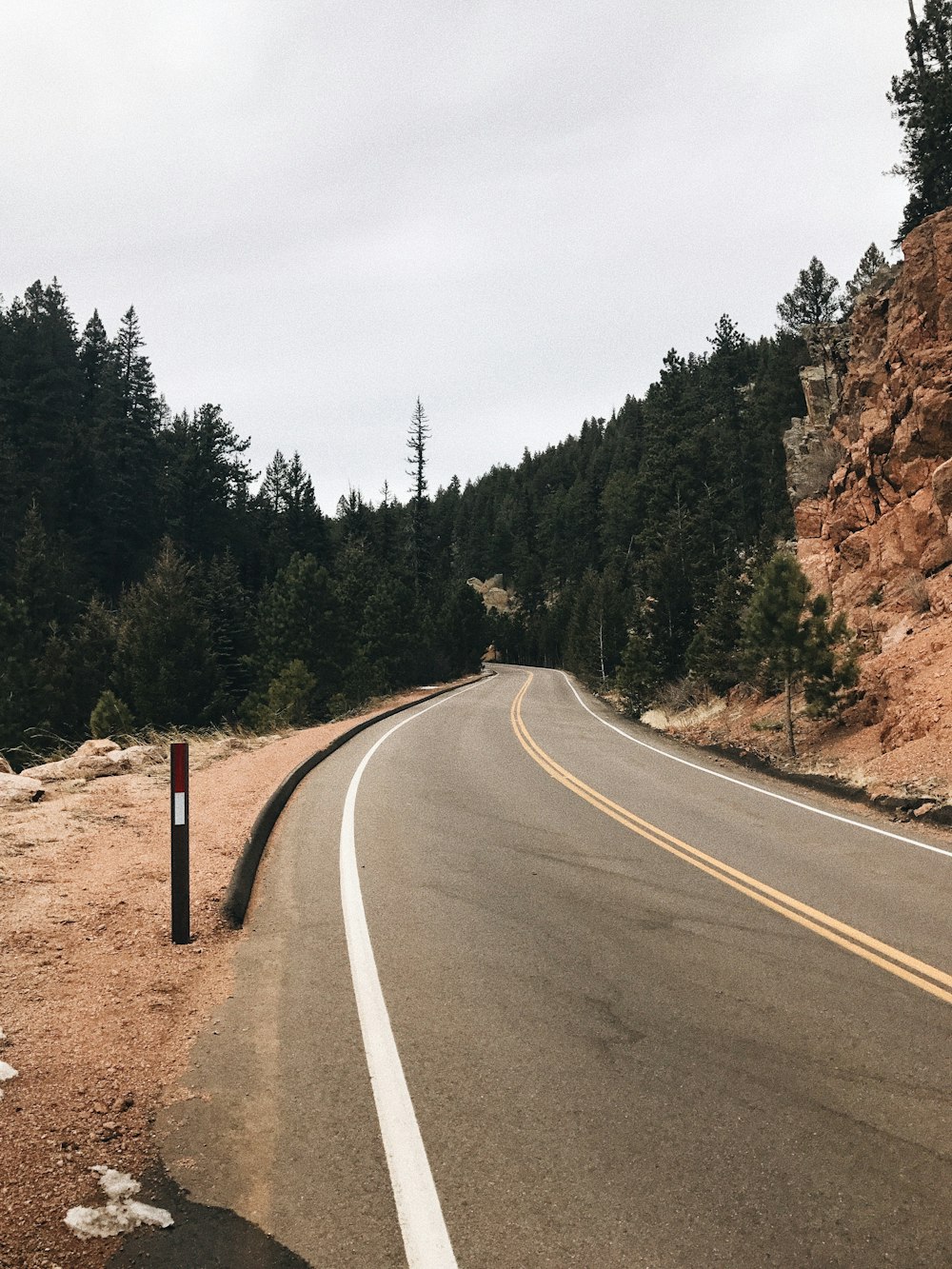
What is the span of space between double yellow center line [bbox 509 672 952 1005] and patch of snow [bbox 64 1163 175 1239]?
434 cm

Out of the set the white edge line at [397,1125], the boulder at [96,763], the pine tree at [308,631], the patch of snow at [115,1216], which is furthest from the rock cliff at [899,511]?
the pine tree at [308,631]

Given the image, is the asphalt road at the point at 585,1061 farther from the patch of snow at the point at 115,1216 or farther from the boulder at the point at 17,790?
the boulder at the point at 17,790

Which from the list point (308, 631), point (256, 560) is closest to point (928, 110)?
point (308, 631)

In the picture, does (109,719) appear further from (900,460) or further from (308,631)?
(900,460)

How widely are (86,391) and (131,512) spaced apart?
20.3 m

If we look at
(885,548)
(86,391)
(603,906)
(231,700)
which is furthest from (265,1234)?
(86,391)

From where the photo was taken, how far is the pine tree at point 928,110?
32188mm

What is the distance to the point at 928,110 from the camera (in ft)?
108

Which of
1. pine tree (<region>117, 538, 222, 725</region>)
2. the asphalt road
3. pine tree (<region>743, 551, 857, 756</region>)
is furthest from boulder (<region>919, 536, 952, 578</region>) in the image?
pine tree (<region>117, 538, 222, 725</region>)

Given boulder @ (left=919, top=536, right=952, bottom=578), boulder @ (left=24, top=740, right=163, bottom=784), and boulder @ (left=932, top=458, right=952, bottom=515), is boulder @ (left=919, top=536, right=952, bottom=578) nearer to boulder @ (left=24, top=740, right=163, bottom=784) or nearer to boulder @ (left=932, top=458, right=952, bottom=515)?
boulder @ (left=932, top=458, right=952, bottom=515)

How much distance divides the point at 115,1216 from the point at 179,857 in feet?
9.85

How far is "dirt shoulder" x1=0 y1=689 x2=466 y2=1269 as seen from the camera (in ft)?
9.52

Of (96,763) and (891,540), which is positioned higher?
(891,540)

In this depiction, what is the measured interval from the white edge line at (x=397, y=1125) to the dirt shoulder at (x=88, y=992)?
2.83 feet
